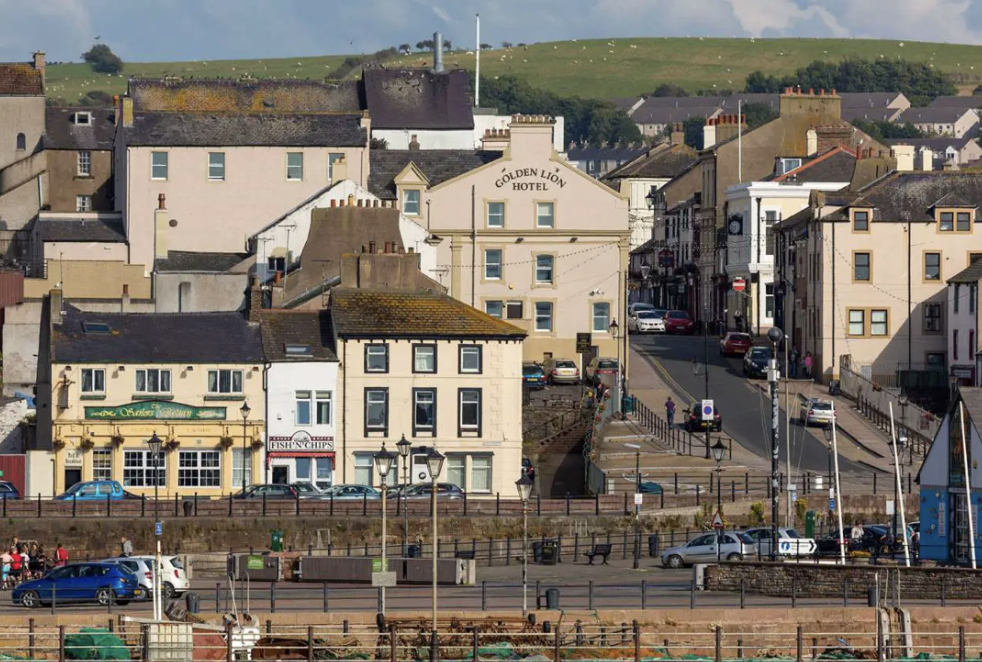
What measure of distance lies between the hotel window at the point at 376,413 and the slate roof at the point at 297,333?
1.81 metres

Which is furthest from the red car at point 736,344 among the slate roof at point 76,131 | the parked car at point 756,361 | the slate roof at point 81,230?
the slate roof at point 76,131

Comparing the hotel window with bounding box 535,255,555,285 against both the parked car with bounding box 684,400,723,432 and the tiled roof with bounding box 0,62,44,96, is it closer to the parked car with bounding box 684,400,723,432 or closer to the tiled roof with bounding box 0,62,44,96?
the parked car with bounding box 684,400,723,432

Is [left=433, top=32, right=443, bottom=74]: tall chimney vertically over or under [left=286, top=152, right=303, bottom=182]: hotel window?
over

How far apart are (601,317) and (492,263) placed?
5.24 meters

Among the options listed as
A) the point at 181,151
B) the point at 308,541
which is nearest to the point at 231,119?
the point at 181,151

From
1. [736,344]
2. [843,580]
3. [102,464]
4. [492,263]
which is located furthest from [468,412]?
[736,344]

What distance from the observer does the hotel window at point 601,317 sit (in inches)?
4353

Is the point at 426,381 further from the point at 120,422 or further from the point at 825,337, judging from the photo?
the point at 825,337

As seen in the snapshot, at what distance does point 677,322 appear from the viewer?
431ft

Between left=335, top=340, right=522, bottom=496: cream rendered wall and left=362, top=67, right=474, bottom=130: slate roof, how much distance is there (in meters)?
45.4

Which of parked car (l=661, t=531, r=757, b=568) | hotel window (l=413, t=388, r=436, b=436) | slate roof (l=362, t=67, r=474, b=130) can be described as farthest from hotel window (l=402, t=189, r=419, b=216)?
parked car (l=661, t=531, r=757, b=568)

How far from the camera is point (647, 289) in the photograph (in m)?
164

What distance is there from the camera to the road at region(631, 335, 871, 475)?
91.3m

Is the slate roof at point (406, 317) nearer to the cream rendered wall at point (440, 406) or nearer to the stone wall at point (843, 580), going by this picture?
the cream rendered wall at point (440, 406)
